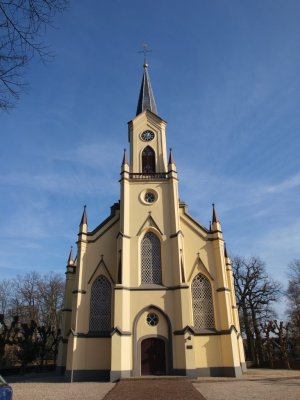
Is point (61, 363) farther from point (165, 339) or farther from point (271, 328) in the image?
point (271, 328)

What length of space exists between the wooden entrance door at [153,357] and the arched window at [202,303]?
10.4 ft

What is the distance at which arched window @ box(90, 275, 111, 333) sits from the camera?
2420cm

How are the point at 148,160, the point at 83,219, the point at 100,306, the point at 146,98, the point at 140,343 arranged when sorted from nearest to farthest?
the point at 140,343
the point at 100,306
the point at 83,219
the point at 148,160
the point at 146,98

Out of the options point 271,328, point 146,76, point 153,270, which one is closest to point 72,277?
point 153,270

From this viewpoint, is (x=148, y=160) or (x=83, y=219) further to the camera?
(x=148, y=160)

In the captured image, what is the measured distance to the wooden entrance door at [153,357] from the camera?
22500 mm

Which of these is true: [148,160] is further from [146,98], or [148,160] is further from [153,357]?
[153,357]

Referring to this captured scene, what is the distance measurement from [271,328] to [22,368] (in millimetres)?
23280

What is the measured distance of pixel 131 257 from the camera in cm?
2525

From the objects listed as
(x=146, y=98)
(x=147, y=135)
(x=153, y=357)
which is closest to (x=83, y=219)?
(x=147, y=135)

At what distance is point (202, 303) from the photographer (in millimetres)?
24641

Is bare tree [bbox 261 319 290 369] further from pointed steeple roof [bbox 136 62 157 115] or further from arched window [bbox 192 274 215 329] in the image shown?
pointed steeple roof [bbox 136 62 157 115]

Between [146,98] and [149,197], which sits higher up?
[146,98]

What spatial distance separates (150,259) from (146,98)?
20.4m
